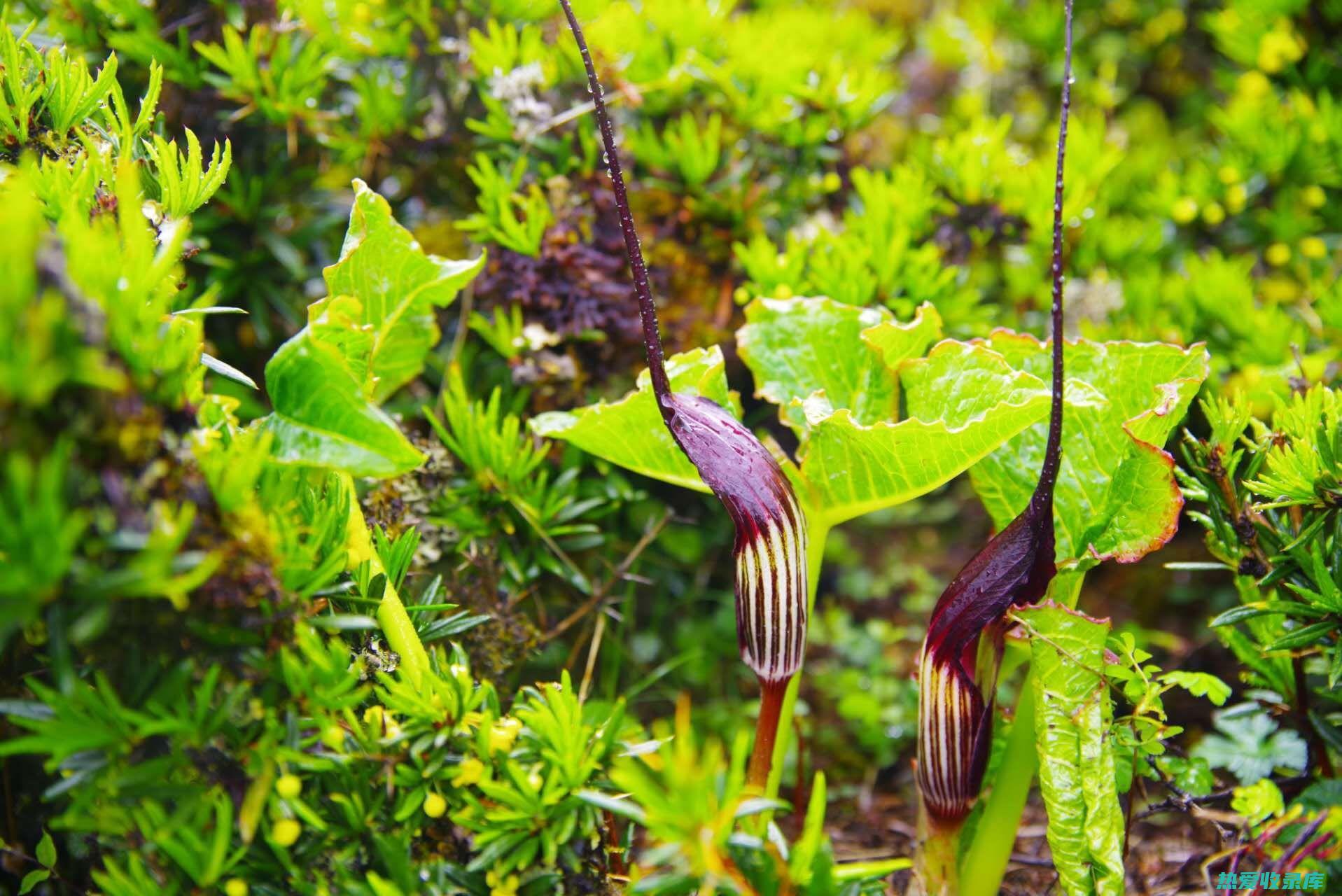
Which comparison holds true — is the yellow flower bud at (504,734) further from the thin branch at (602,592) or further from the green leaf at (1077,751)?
the green leaf at (1077,751)

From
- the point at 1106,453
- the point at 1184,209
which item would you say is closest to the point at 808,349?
the point at 1106,453

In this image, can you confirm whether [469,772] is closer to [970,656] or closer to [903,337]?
[970,656]

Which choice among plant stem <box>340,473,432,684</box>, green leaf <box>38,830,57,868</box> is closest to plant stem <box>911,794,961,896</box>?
plant stem <box>340,473,432,684</box>

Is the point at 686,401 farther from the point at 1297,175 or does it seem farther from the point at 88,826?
the point at 1297,175

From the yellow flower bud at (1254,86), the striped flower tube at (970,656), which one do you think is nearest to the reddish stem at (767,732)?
the striped flower tube at (970,656)

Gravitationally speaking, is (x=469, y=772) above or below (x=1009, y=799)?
above

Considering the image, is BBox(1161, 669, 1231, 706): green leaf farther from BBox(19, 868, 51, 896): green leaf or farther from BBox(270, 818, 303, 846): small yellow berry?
BBox(19, 868, 51, 896): green leaf

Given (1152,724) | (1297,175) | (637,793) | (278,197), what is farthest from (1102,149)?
(637,793)
